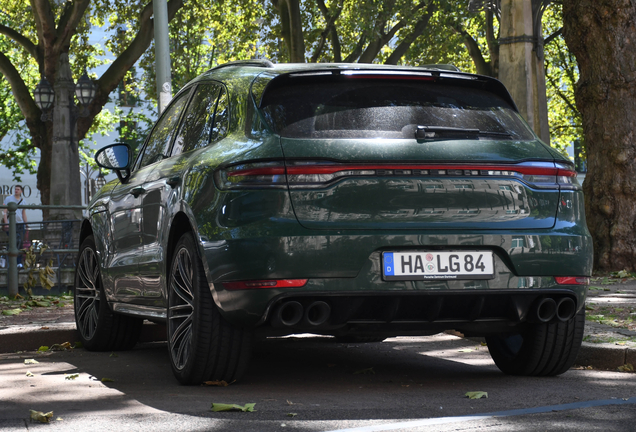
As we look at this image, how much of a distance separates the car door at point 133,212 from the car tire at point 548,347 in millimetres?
2348

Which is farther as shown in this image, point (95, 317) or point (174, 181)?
point (95, 317)

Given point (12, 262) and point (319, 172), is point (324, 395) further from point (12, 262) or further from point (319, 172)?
point (12, 262)

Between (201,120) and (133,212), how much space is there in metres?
0.88

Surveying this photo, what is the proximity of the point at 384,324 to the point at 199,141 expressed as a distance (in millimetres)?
1548

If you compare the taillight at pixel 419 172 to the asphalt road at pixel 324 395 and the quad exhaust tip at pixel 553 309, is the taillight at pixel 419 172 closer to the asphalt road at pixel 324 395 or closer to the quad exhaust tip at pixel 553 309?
the quad exhaust tip at pixel 553 309

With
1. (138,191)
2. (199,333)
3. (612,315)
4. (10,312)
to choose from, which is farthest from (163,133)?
(612,315)

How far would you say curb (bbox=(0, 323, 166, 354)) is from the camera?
723 centimetres

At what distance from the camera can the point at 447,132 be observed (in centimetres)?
484

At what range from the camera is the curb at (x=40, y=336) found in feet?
23.7

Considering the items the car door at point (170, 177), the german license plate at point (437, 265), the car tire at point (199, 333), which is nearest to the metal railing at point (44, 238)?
the car door at point (170, 177)

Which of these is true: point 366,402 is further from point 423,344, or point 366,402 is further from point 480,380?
point 423,344

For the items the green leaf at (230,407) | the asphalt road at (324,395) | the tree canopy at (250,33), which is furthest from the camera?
the tree canopy at (250,33)

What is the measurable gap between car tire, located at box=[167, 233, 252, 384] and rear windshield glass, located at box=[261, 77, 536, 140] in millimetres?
860

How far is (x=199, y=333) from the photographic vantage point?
4871mm
